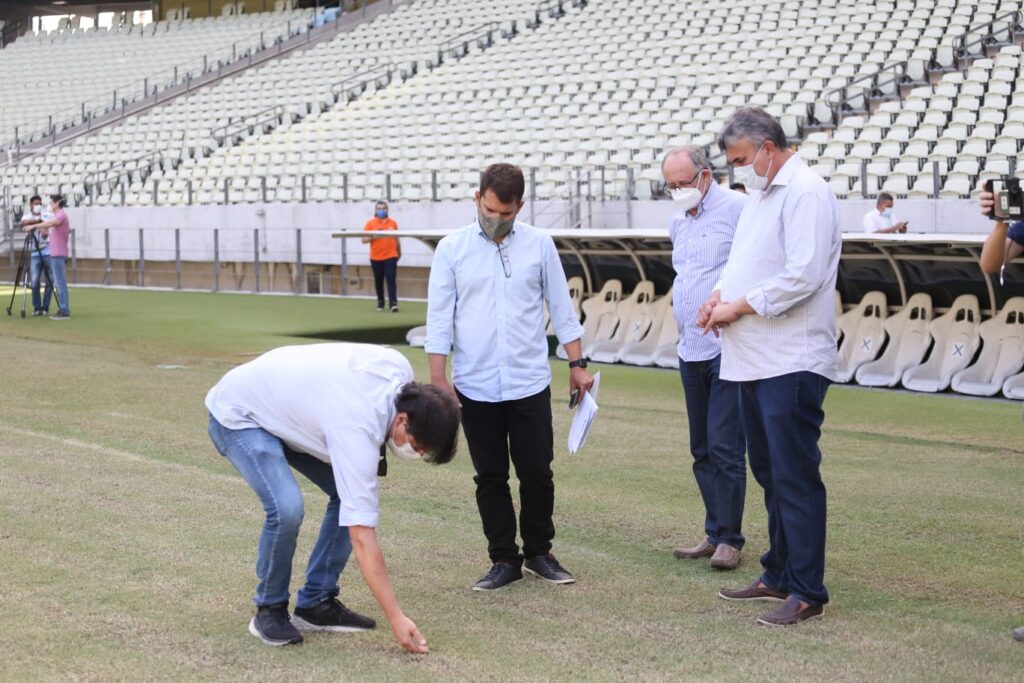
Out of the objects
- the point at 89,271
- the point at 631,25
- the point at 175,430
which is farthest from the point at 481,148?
the point at 175,430

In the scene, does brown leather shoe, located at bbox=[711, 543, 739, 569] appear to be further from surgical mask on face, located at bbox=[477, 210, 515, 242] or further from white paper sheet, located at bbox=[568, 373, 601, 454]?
surgical mask on face, located at bbox=[477, 210, 515, 242]

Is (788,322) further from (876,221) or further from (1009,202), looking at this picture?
(876,221)

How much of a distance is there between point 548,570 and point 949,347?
7.66m

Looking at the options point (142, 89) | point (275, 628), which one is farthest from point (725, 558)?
point (142, 89)

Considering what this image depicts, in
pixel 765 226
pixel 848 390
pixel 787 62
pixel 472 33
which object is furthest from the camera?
pixel 472 33

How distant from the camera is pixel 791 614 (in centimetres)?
498

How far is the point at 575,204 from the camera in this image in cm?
2177

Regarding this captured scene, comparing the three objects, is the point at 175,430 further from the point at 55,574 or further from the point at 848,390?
the point at 848,390

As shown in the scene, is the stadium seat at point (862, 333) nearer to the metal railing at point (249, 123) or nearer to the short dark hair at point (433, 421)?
the short dark hair at point (433, 421)

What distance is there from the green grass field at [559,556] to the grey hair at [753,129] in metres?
1.74

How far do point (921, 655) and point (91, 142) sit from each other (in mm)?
32580

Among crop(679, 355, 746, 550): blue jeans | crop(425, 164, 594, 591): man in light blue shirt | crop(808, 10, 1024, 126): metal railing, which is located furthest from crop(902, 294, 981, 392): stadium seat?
crop(808, 10, 1024, 126): metal railing

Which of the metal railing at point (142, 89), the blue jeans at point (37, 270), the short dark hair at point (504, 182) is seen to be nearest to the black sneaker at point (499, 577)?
the short dark hair at point (504, 182)

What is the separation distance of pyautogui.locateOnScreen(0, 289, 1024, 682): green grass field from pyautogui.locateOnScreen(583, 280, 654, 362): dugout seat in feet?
13.9
